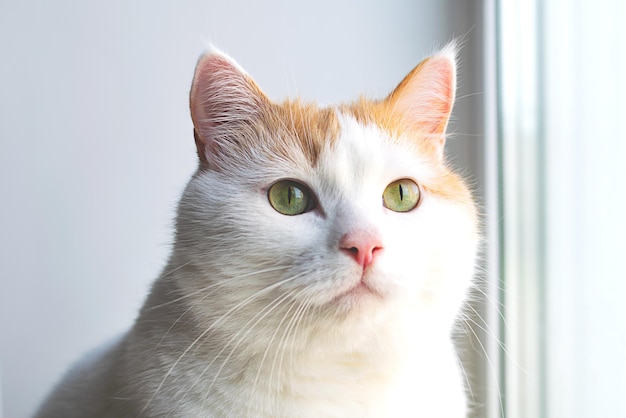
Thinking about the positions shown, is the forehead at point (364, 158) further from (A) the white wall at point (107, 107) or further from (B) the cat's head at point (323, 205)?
(A) the white wall at point (107, 107)

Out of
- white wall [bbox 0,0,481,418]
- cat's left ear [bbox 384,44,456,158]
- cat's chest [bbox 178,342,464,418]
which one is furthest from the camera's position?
white wall [bbox 0,0,481,418]

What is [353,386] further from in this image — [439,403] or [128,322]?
[128,322]

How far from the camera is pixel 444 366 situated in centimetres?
112

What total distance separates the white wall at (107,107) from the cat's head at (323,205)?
62 centimetres

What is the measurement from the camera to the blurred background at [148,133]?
153 centimetres

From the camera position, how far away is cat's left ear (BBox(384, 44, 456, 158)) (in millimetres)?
1107

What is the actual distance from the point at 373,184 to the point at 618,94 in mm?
457

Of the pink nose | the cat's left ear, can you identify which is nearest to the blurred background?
the cat's left ear

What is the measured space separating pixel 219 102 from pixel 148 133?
796 millimetres

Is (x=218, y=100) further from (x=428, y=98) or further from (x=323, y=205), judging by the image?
(x=428, y=98)

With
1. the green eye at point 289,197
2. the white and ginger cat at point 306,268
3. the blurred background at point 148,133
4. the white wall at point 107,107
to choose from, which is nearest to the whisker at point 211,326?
the white and ginger cat at point 306,268

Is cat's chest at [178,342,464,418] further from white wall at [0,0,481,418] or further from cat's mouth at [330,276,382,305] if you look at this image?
white wall at [0,0,481,418]

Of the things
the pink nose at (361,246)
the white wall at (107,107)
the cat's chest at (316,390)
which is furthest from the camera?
the white wall at (107,107)

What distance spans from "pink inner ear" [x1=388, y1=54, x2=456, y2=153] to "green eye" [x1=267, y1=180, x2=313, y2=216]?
0.26 metres
